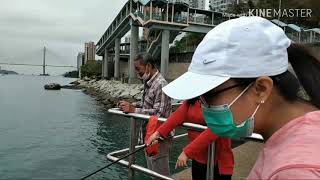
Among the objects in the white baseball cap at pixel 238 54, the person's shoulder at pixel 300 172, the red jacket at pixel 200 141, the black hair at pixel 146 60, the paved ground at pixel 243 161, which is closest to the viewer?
the person's shoulder at pixel 300 172

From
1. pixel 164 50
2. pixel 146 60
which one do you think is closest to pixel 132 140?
pixel 146 60

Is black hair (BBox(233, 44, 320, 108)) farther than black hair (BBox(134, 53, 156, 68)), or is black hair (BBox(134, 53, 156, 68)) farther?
black hair (BBox(134, 53, 156, 68))

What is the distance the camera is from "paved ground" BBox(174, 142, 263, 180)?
4871 mm

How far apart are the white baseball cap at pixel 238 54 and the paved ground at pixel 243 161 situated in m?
3.52

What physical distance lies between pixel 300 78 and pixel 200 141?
1735 mm

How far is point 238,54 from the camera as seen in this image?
4.13 feet

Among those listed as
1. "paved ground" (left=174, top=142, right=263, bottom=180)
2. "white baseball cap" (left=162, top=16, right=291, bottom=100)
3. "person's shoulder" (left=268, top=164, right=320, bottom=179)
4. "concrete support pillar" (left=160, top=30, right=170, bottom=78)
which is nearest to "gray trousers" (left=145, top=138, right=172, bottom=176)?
"paved ground" (left=174, top=142, right=263, bottom=180)

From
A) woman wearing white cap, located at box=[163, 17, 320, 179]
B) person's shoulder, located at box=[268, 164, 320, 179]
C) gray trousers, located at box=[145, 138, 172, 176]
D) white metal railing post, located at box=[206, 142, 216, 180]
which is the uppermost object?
woman wearing white cap, located at box=[163, 17, 320, 179]

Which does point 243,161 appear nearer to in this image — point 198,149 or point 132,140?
point 132,140

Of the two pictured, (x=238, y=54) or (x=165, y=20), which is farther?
(x=165, y=20)

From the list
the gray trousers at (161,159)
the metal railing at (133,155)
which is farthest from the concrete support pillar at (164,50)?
the metal railing at (133,155)

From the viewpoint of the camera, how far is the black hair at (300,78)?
1304 mm

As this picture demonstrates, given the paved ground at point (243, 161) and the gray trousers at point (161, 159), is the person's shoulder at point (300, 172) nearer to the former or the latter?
the gray trousers at point (161, 159)

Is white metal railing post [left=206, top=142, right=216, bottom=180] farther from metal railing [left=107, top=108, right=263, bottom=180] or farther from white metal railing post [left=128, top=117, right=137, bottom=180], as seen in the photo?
white metal railing post [left=128, top=117, right=137, bottom=180]
